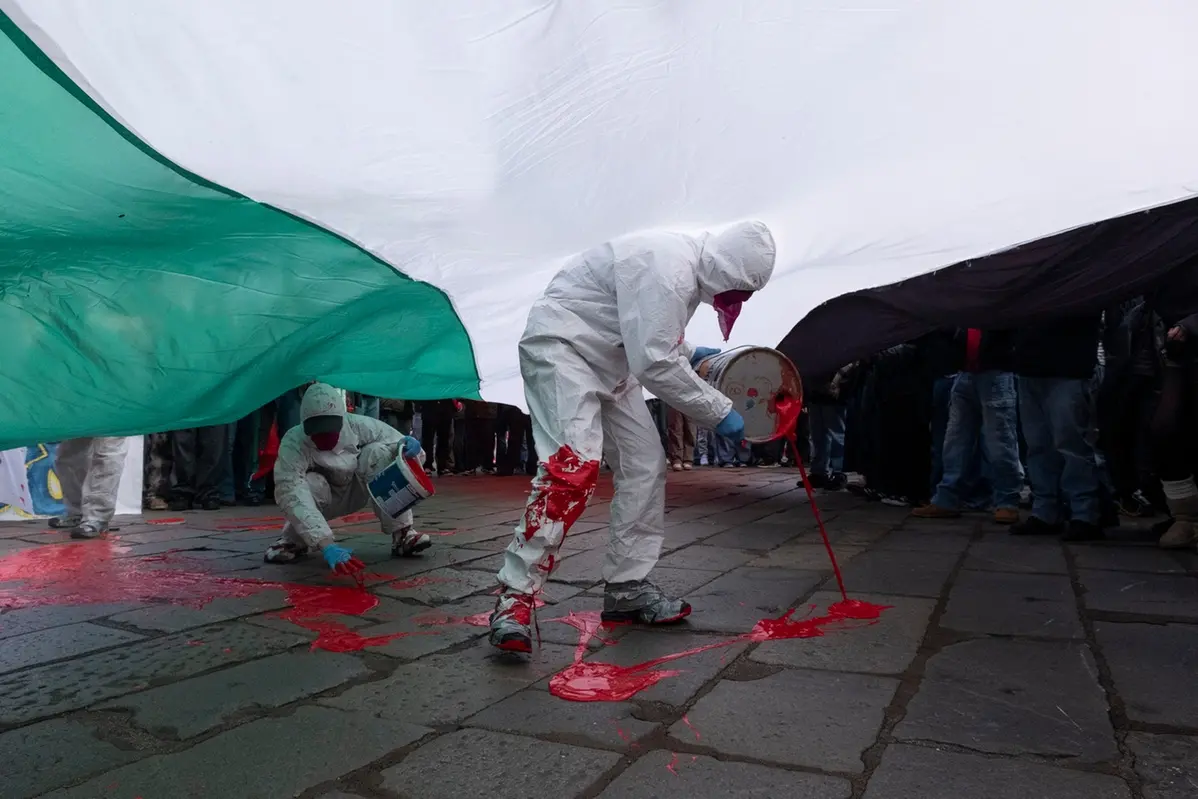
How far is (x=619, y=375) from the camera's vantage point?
2.62 metres

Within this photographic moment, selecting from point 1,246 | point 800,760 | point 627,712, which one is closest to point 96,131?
point 1,246

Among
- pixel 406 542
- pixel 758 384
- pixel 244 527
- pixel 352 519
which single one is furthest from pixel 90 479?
pixel 758 384

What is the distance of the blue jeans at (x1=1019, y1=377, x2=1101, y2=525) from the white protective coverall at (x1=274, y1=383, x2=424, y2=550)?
306 centimetres

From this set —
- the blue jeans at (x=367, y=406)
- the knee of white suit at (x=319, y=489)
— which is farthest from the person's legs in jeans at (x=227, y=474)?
the knee of white suit at (x=319, y=489)

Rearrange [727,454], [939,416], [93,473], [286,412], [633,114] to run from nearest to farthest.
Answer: [633,114] → [93,473] → [939,416] → [286,412] → [727,454]

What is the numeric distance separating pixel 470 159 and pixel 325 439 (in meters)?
1.97

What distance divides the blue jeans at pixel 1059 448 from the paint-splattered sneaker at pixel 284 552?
3.66 m

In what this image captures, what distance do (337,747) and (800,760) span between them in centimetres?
90

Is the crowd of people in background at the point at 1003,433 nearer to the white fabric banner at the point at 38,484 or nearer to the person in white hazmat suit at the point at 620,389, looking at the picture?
the person in white hazmat suit at the point at 620,389

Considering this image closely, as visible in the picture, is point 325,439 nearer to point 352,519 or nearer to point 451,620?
point 451,620

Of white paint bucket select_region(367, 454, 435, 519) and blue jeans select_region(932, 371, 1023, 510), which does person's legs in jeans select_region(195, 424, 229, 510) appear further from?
blue jeans select_region(932, 371, 1023, 510)

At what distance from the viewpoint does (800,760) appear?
155 centimetres

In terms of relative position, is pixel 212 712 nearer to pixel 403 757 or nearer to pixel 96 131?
pixel 403 757

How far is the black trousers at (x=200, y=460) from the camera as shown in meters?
6.52
